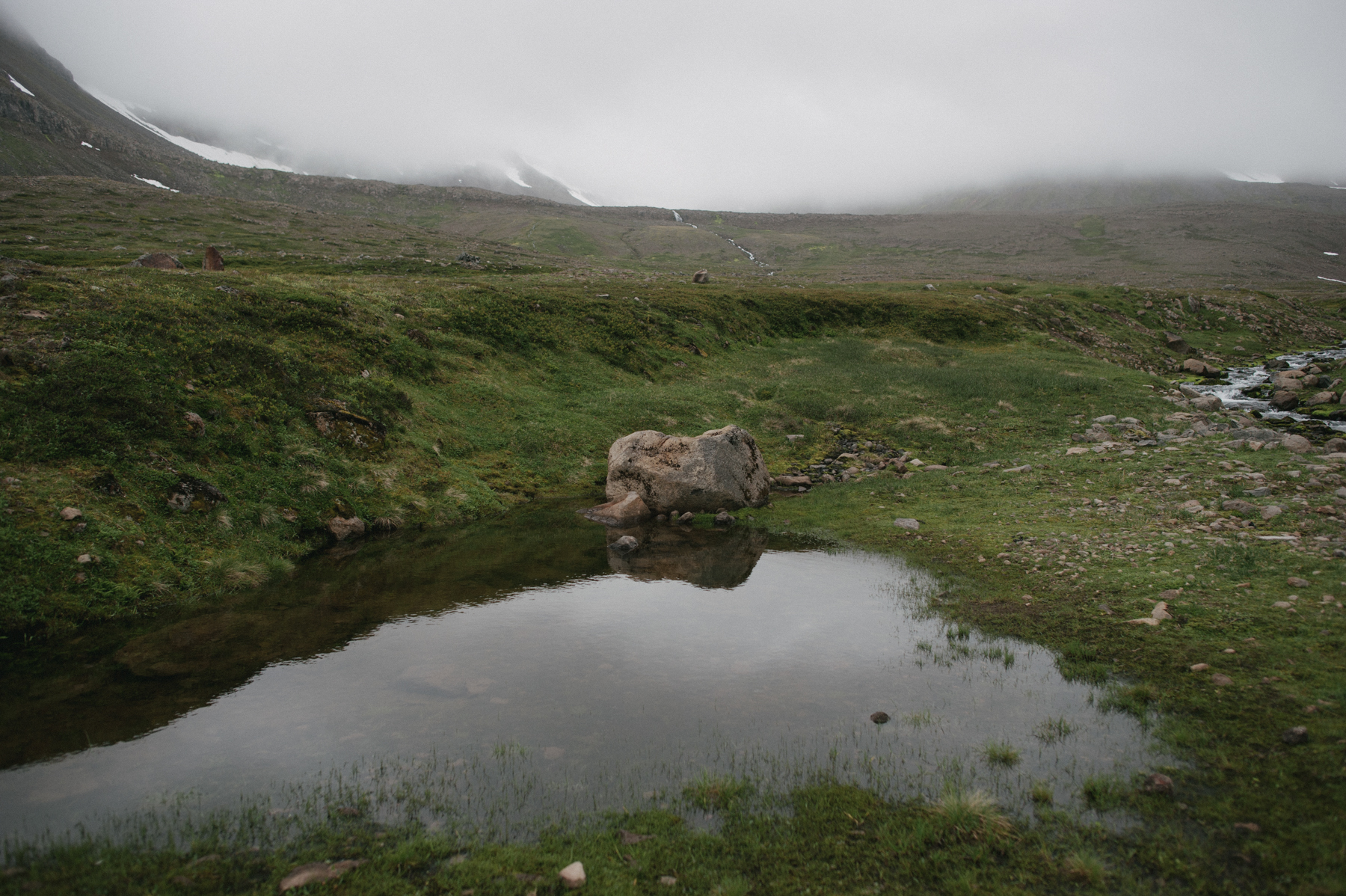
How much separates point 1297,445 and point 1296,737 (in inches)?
951

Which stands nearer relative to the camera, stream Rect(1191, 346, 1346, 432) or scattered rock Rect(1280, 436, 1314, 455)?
scattered rock Rect(1280, 436, 1314, 455)

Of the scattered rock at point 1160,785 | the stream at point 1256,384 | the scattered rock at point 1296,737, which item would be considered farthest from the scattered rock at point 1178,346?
the scattered rock at point 1160,785

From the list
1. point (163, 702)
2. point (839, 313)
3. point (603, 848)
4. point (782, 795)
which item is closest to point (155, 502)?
point (163, 702)

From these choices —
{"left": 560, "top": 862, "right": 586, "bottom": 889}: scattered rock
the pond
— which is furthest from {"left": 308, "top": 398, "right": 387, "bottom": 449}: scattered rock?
{"left": 560, "top": 862, "right": 586, "bottom": 889}: scattered rock

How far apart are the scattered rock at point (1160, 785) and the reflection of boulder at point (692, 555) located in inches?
449

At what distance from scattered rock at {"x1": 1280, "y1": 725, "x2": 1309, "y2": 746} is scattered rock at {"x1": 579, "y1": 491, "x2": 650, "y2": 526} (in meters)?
19.9

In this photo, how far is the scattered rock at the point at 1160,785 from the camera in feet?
29.3

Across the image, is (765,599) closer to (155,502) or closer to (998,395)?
(155,502)

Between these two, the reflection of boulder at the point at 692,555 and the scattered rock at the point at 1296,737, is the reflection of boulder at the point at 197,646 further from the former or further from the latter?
the scattered rock at the point at 1296,737

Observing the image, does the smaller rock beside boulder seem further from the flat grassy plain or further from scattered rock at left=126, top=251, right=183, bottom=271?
scattered rock at left=126, top=251, right=183, bottom=271

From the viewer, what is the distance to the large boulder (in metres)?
27.1

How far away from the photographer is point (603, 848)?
335 inches

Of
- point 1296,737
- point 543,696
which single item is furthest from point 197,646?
point 1296,737

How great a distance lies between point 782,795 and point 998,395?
40743 mm
